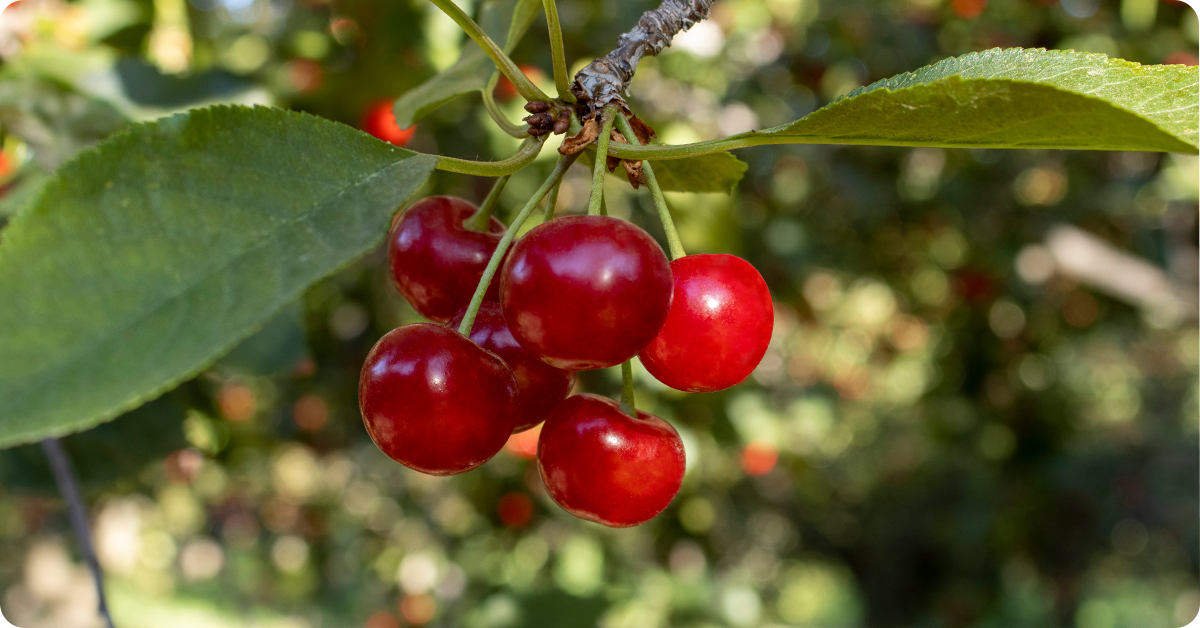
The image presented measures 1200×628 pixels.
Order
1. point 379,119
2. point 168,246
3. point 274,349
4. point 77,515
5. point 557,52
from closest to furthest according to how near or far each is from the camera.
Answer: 1. point 168,246
2. point 557,52
3. point 77,515
4. point 274,349
5. point 379,119

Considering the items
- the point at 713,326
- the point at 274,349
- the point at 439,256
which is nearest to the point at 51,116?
the point at 274,349

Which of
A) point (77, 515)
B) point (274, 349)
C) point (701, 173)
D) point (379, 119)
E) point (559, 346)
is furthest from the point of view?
point (379, 119)

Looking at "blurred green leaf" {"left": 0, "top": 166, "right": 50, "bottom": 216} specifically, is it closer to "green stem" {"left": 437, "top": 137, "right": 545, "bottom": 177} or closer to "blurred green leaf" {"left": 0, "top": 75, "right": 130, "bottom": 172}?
"blurred green leaf" {"left": 0, "top": 75, "right": 130, "bottom": 172}

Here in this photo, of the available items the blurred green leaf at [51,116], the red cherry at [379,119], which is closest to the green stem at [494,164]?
the blurred green leaf at [51,116]

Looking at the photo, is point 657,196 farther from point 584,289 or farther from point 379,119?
point 379,119

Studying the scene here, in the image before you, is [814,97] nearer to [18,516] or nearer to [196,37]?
[196,37]

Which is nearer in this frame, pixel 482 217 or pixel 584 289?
pixel 584 289

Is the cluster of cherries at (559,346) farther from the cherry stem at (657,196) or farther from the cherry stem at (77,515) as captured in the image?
the cherry stem at (77,515)

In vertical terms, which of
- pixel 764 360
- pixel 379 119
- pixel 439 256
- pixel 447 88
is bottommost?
pixel 764 360
